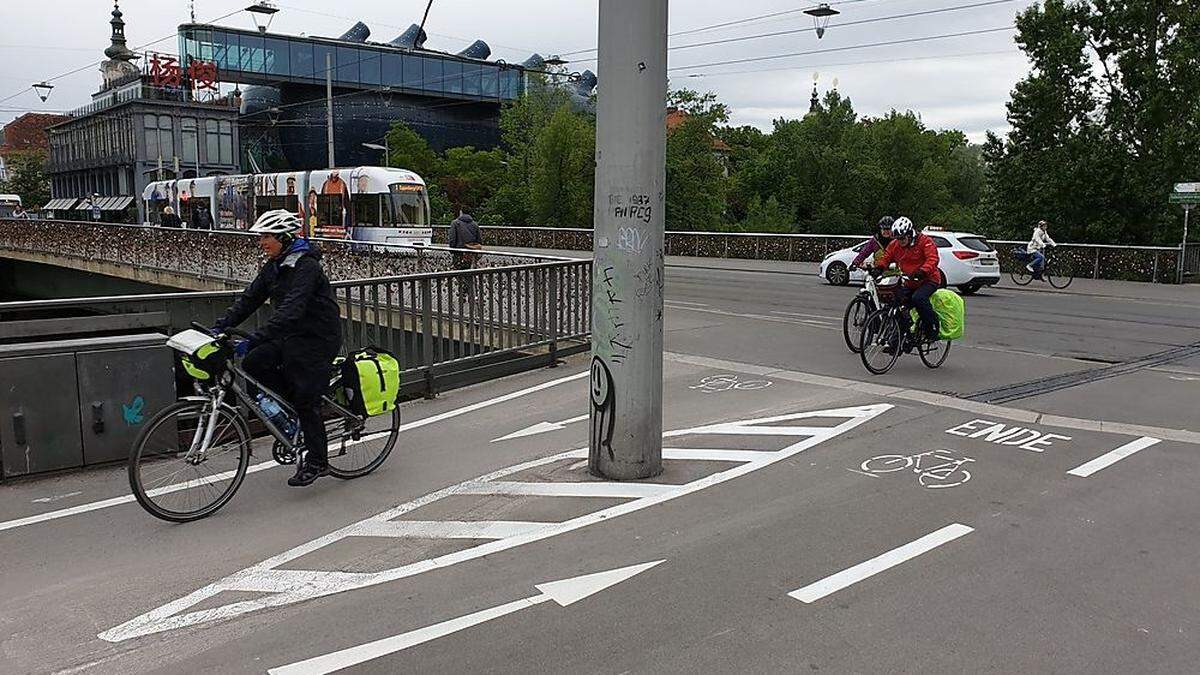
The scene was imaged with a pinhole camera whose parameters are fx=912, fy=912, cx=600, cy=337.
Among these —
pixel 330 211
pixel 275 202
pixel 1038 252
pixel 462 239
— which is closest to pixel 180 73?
pixel 275 202

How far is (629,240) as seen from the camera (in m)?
6.15

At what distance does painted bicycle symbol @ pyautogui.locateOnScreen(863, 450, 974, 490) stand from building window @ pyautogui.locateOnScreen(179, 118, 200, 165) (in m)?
73.1

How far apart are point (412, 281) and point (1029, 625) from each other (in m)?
6.58

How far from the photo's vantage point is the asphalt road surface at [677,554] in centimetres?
396

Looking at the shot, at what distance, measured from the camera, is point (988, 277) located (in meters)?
21.7

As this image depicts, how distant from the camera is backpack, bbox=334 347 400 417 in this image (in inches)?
251

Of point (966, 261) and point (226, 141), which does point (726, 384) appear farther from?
point (226, 141)

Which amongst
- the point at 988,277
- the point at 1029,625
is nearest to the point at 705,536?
the point at 1029,625

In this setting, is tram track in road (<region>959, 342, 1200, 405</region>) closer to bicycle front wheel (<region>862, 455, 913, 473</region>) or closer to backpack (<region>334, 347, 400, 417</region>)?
bicycle front wheel (<region>862, 455, 913, 473</region>)

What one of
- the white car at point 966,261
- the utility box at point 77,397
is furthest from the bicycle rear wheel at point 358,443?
the white car at point 966,261

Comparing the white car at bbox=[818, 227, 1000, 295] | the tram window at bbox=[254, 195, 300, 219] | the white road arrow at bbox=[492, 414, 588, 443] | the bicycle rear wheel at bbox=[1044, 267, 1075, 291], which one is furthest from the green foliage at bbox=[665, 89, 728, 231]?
the white road arrow at bbox=[492, 414, 588, 443]

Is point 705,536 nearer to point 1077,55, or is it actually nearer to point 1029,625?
point 1029,625

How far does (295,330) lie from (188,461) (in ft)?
3.38

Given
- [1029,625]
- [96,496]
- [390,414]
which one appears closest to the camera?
[1029,625]
